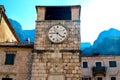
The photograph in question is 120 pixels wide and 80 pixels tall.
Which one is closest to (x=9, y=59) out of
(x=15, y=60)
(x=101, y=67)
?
(x=15, y=60)

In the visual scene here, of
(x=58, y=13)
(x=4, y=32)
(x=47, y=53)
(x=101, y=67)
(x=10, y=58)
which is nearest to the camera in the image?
(x=47, y=53)

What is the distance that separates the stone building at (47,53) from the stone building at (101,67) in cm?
1611

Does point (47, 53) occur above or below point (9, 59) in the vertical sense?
above

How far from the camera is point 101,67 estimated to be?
3762 cm

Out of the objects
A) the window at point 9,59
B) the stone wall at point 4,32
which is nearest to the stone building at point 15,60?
the window at point 9,59

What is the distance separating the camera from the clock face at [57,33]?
22.1 meters

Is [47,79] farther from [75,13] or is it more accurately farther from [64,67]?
[75,13]

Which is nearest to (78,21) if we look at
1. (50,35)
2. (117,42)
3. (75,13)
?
(75,13)

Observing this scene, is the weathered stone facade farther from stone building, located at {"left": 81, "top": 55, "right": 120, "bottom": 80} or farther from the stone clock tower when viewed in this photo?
stone building, located at {"left": 81, "top": 55, "right": 120, "bottom": 80}

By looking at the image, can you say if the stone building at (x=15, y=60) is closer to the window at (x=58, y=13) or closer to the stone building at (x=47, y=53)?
the stone building at (x=47, y=53)

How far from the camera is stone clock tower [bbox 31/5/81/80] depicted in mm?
20562

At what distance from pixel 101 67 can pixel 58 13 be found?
15.8 metres

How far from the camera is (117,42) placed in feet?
203

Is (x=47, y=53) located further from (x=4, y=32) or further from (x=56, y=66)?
(x=4, y=32)
